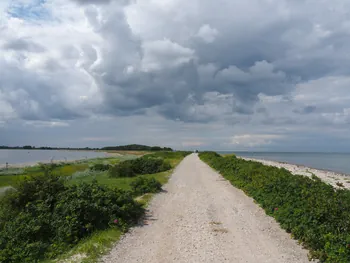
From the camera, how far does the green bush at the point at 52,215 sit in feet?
26.7

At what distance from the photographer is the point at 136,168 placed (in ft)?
109

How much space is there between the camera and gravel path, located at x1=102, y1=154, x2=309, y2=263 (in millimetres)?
7640

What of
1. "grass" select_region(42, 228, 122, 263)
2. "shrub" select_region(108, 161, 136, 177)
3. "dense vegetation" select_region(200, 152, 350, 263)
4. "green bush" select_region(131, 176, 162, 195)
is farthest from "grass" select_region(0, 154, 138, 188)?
"dense vegetation" select_region(200, 152, 350, 263)

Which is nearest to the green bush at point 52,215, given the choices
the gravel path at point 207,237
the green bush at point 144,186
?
the gravel path at point 207,237

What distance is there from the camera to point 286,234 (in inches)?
372

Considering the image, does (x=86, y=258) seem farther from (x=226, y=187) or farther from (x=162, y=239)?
(x=226, y=187)

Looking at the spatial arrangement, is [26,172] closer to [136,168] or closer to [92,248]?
[136,168]

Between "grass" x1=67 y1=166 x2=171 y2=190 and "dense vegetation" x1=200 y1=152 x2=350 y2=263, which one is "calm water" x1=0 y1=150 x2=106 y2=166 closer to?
"grass" x1=67 y1=166 x2=171 y2=190

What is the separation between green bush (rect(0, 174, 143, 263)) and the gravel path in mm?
1176

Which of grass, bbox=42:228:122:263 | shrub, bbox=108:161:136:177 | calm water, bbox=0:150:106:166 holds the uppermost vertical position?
shrub, bbox=108:161:136:177

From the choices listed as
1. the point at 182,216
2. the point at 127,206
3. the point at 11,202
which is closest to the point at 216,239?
the point at 182,216

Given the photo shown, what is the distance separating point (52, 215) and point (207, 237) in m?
5.13

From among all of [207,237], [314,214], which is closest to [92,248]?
[207,237]

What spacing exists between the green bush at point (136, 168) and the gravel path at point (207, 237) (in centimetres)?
1597
